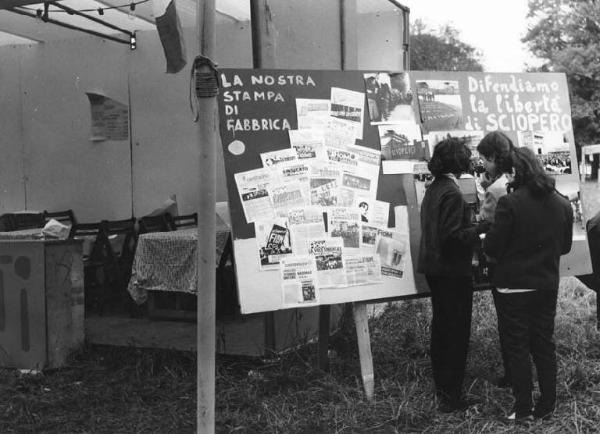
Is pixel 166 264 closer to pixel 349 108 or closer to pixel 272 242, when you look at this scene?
pixel 272 242

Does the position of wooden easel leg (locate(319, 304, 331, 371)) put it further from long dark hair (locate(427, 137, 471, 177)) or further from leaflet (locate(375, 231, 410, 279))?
long dark hair (locate(427, 137, 471, 177))

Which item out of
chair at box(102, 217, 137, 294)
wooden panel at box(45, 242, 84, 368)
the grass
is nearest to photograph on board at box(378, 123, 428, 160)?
the grass

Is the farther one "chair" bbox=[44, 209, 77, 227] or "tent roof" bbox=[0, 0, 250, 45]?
"chair" bbox=[44, 209, 77, 227]

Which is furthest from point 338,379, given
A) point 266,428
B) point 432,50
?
point 432,50

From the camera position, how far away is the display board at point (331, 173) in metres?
4.02

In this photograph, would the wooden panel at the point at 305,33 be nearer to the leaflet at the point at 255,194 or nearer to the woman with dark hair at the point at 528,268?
the leaflet at the point at 255,194

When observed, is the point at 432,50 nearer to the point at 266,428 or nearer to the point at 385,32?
the point at 385,32

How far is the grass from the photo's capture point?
411 cm

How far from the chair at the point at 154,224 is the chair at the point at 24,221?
1604 mm

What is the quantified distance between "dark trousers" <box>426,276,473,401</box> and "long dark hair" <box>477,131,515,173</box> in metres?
0.69

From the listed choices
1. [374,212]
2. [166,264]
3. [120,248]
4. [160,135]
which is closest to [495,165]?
[374,212]

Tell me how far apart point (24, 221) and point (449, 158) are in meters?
5.45

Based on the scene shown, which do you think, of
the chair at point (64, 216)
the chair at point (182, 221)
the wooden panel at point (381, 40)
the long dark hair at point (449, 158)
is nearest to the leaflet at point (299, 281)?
the long dark hair at point (449, 158)

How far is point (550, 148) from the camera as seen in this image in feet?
15.8
